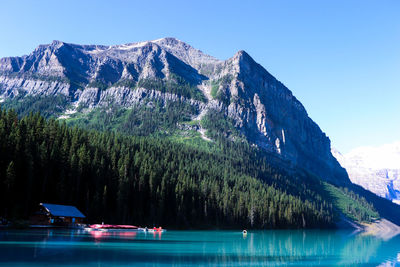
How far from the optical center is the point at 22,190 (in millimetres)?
81688

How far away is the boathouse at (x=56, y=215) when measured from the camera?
7919cm

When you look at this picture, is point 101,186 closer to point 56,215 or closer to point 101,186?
point 101,186

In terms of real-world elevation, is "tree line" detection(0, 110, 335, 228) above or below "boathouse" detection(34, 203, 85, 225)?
above

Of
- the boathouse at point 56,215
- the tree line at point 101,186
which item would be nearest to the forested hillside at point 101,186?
the tree line at point 101,186

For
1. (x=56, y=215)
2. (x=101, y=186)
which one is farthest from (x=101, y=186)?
(x=56, y=215)

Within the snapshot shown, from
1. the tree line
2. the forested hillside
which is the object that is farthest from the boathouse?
the forested hillside

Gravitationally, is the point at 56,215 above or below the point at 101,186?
below

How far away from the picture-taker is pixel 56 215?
79562 mm

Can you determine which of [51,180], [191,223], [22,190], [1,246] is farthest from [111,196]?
[1,246]

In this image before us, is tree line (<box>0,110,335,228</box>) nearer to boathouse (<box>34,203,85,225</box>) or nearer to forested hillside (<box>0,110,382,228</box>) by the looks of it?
forested hillside (<box>0,110,382,228</box>)

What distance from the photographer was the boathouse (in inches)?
3118

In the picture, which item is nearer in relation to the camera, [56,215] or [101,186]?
[56,215]

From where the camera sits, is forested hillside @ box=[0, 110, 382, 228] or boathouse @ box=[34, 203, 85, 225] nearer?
boathouse @ box=[34, 203, 85, 225]

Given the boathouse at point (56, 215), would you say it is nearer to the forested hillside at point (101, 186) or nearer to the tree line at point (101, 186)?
the tree line at point (101, 186)
